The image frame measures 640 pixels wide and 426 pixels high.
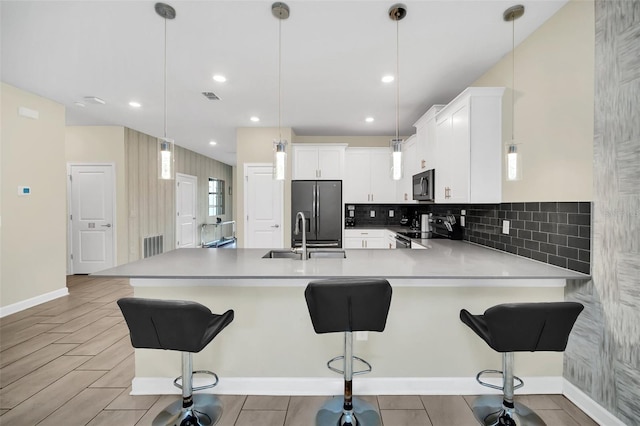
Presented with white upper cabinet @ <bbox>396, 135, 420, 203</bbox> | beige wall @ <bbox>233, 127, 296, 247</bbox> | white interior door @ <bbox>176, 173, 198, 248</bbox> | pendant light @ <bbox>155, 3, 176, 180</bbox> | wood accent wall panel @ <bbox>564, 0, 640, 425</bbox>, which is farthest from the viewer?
white interior door @ <bbox>176, 173, 198, 248</bbox>

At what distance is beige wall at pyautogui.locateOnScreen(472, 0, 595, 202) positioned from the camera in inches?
74.9

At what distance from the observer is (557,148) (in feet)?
6.95

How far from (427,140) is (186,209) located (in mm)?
6192

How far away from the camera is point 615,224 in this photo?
1.72m

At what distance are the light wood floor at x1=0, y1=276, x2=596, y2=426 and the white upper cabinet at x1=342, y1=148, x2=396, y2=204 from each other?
3669mm

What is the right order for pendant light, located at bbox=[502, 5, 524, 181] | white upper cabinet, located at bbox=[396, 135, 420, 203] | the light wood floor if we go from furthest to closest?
white upper cabinet, located at bbox=[396, 135, 420, 203] → pendant light, located at bbox=[502, 5, 524, 181] → the light wood floor

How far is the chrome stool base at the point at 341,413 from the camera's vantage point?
1.78 metres

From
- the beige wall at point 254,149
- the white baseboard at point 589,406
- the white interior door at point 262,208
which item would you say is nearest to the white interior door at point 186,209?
the beige wall at point 254,149

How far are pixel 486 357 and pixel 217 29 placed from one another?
10.2ft

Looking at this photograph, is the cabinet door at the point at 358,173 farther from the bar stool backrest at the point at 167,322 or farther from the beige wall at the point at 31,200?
the beige wall at the point at 31,200

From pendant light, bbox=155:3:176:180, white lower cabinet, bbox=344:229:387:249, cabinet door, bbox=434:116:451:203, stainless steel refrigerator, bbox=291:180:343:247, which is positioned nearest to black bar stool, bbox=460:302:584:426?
cabinet door, bbox=434:116:451:203

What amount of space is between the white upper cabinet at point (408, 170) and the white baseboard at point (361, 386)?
2763mm

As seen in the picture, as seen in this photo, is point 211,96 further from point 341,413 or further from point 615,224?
point 615,224

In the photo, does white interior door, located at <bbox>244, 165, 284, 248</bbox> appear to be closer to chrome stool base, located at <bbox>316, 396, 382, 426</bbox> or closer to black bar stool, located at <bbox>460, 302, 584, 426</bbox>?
chrome stool base, located at <bbox>316, 396, 382, 426</bbox>
